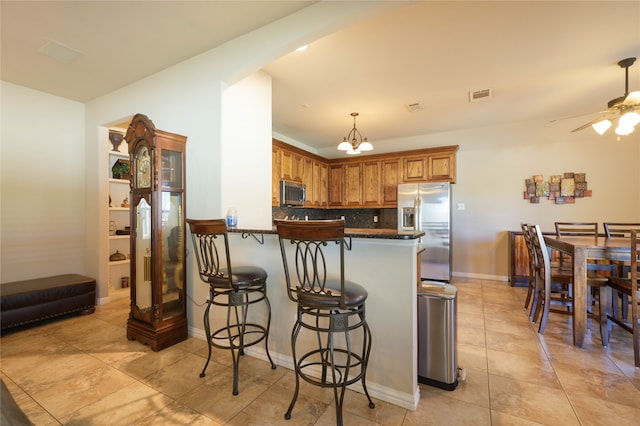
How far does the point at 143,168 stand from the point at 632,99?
15.4 ft

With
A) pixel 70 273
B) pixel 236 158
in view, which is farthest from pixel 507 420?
pixel 70 273

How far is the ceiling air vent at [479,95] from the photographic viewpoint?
345 cm

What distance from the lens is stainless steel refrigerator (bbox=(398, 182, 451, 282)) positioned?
4.74 meters

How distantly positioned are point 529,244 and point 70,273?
5.95m

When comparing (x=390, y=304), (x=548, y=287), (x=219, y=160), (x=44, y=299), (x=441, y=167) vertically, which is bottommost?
(x=44, y=299)

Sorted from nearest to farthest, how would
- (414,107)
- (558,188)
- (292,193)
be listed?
1. (414,107)
2. (558,188)
3. (292,193)

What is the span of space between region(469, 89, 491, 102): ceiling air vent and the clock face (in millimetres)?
3774

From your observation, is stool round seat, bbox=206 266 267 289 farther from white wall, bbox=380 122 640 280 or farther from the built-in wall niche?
the built-in wall niche

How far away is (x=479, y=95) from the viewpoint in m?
3.56

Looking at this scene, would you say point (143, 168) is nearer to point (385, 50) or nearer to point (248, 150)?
point (248, 150)

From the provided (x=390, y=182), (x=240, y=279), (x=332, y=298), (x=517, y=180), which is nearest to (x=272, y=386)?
(x=240, y=279)

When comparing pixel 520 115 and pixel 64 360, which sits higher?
pixel 520 115

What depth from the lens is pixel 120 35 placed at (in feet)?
7.75

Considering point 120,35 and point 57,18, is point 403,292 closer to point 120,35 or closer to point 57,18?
point 120,35
